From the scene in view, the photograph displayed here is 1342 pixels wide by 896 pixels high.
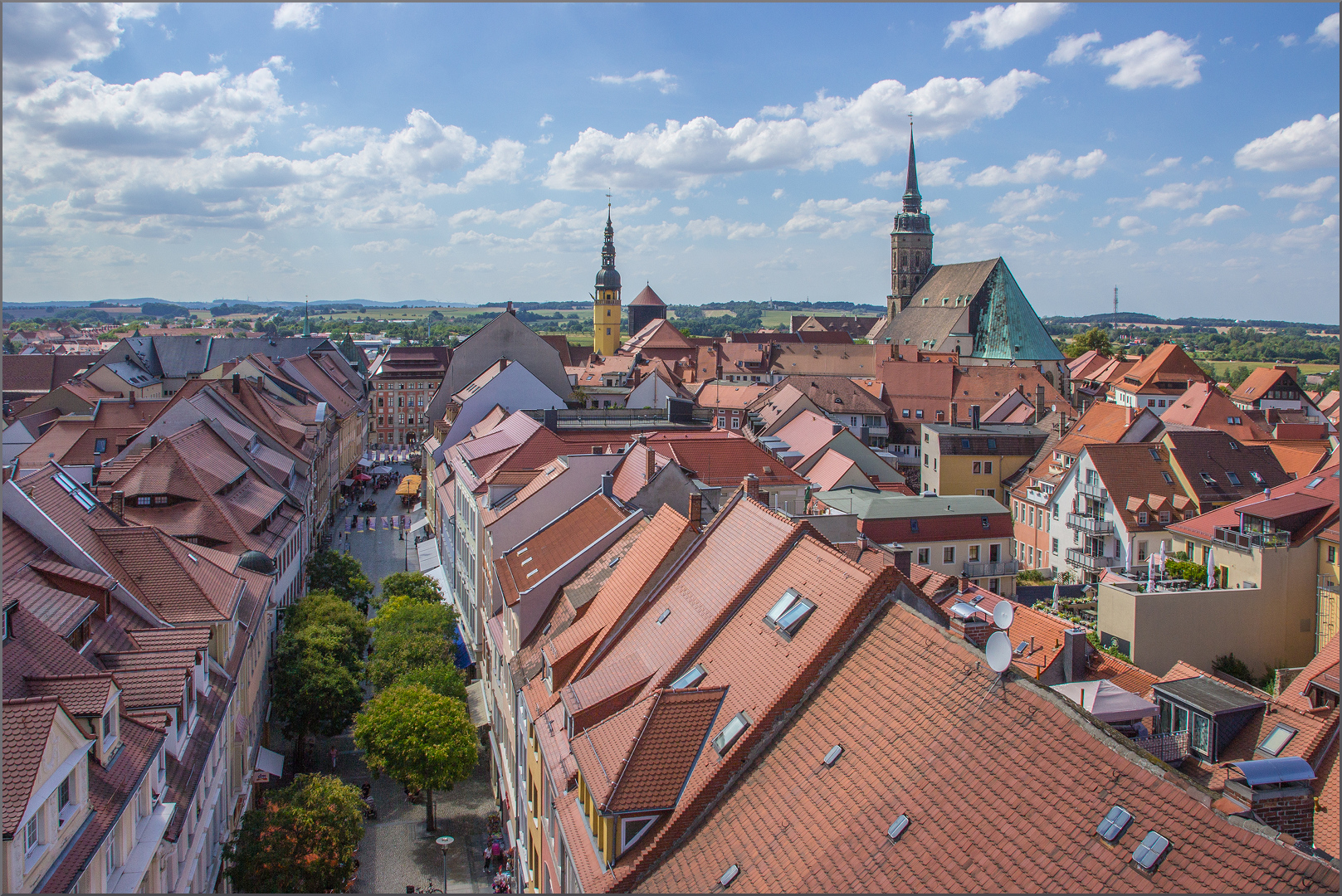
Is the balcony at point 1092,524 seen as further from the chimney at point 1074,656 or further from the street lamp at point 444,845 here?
the street lamp at point 444,845

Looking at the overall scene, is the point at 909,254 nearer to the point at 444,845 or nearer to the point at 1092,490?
the point at 1092,490

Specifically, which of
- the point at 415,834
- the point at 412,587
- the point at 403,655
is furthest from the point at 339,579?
the point at 415,834

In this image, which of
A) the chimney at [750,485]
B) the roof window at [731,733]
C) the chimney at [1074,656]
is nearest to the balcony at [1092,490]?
the chimney at [1074,656]

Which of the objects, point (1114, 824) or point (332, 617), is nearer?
point (1114, 824)

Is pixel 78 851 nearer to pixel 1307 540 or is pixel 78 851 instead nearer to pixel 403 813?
pixel 403 813

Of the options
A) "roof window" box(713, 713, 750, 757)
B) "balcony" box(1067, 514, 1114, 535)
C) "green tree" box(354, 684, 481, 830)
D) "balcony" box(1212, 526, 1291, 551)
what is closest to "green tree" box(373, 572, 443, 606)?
"green tree" box(354, 684, 481, 830)

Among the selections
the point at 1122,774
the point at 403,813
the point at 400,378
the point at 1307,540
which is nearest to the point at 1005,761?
the point at 1122,774
